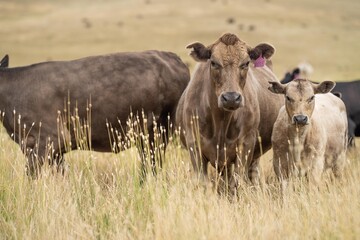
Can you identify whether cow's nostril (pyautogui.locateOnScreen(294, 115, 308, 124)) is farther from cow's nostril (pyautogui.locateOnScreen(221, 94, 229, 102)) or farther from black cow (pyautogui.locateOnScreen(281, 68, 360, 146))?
black cow (pyautogui.locateOnScreen(281, 68, 360, 146))

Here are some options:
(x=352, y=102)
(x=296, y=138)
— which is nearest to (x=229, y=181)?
(x=296, y=138)

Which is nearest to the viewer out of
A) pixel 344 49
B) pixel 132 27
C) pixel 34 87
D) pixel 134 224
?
pixel 134 224

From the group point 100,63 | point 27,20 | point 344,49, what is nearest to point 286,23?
point 344,49

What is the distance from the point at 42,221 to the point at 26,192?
97 centimetres

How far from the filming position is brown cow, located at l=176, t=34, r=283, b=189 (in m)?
7.37

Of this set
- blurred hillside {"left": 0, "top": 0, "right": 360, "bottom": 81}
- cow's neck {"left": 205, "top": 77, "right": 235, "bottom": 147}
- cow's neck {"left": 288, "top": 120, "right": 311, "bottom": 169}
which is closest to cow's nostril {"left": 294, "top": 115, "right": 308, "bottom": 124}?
cow's neck {"left": 288, "top": 120, "right": 311, "bottom": 169}

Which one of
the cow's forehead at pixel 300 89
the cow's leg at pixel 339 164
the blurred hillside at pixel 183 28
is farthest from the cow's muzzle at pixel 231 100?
the blurred hillside at pixel 183 28

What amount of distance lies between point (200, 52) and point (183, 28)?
74.7m

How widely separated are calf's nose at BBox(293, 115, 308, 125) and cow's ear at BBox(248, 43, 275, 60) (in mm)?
896

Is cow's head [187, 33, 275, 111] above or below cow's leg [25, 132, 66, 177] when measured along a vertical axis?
above

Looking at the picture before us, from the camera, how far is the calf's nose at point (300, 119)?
7488 mm

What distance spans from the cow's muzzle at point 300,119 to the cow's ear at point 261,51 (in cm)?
90

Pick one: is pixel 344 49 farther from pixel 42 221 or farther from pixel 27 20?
pixel 42 221

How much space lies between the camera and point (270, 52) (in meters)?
7.96
